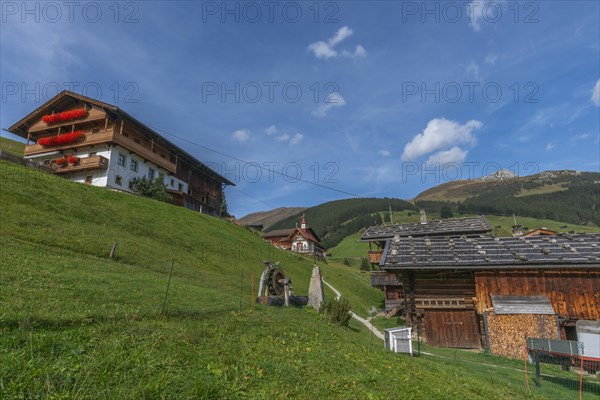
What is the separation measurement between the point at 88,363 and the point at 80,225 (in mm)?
Result: 19585

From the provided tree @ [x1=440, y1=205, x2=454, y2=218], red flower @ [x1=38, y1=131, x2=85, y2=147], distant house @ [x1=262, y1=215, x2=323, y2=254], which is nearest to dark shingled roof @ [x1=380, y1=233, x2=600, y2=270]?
red flower @ [x1=38, y1=131, x2=85, y2=147]

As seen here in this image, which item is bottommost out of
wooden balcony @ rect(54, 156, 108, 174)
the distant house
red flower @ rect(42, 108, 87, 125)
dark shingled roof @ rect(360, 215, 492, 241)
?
dark shingled roof @ rect(360, 215, 492, 241)

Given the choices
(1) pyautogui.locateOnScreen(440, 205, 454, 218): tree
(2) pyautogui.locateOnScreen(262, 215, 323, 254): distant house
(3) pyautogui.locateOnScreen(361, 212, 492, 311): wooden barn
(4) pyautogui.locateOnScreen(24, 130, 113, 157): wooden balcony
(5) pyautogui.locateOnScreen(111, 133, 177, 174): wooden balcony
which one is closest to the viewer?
(3) pyautogui.locateOnScreen(361, 212, 492, 311): wooden barn

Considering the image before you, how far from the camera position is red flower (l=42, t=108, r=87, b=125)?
140 feet

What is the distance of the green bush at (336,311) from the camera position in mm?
17069

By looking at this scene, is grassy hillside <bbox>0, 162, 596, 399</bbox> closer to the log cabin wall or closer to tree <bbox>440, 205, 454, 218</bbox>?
the log cabin wall

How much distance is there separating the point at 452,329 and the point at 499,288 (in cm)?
330

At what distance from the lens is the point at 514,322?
16.3 meters

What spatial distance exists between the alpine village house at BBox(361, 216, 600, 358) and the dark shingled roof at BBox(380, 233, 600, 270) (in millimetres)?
39

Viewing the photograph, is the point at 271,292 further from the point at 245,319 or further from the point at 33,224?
the point at 33,224

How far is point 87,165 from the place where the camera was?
38469 mm

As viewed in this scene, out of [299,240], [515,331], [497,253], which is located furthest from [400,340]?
[299,240]

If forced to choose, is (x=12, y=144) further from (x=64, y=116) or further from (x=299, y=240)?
(x=299, y=240)

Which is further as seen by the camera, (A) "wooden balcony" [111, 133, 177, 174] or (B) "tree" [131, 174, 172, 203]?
(B) "tree" [131, 174, 172, 203]
